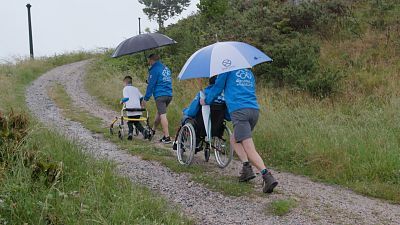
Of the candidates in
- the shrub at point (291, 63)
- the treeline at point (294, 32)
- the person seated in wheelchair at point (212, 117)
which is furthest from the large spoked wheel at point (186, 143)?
the shrub at point (291, 63)

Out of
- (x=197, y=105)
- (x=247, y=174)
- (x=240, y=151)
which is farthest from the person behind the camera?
(x=197, y=105)

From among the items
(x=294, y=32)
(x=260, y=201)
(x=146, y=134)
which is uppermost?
(x=294, y=32)

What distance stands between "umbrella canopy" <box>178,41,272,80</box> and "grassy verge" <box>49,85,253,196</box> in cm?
148

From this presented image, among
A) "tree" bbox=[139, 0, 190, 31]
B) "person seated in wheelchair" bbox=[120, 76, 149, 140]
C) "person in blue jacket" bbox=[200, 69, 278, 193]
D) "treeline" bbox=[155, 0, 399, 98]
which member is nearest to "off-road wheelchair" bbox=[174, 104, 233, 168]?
"person in blue jacket" bbox=[200, 69, 278, 193]

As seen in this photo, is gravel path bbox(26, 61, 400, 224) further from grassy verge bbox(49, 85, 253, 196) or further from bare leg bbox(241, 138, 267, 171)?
bare leg bbox(241, 138, 267, 171)

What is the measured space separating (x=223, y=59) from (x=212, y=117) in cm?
120

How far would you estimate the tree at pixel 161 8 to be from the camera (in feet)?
150

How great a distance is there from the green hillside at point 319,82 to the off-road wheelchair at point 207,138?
1055 mm

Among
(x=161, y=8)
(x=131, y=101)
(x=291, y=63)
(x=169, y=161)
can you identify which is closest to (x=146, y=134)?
(x=131, y=101)

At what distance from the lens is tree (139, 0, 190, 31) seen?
150 feet

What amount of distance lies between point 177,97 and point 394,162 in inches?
287

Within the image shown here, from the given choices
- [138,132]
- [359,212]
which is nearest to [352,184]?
[359,212]

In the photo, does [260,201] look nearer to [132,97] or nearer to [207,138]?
[207,138]

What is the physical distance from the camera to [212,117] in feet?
21.8
